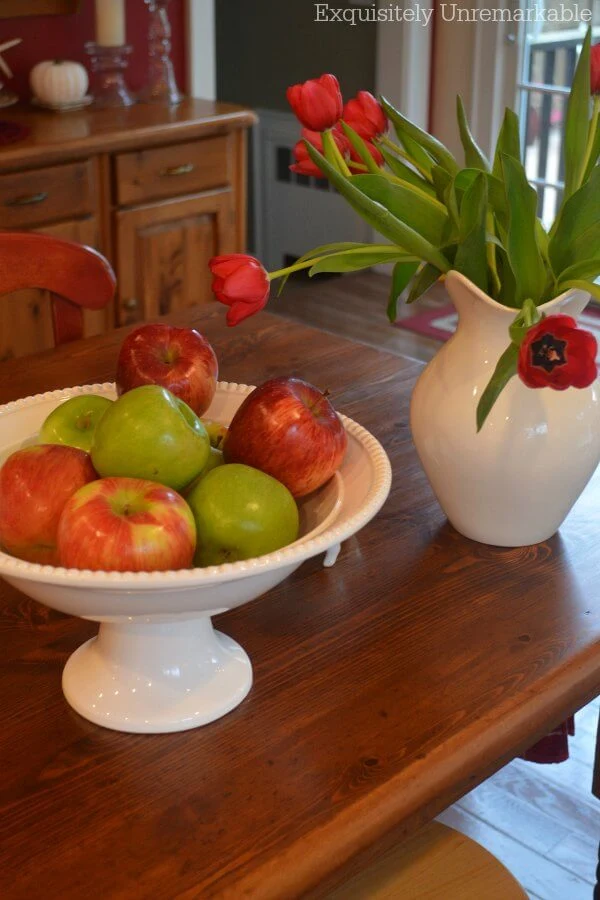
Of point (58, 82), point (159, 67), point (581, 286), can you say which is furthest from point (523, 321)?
point (159, 67)

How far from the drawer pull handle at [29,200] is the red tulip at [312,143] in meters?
1.77

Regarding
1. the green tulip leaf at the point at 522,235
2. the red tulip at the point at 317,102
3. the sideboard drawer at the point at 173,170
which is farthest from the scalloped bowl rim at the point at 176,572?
the sideboard drawer at the point at 173,170

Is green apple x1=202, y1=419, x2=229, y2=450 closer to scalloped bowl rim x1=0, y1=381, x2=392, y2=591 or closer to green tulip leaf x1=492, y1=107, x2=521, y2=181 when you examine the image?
scalloped bowl rim x1=0, y1=381, x2=392, y2=591

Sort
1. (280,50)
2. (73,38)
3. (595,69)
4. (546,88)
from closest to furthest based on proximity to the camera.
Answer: (595,69) < (73,38) < (546,88) < (280,50)

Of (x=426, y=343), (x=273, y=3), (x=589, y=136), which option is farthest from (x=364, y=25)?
(x=589, y=136)

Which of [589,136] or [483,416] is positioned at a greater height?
[589,136]

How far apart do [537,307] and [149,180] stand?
7.17 ft

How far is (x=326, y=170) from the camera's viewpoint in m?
1.00

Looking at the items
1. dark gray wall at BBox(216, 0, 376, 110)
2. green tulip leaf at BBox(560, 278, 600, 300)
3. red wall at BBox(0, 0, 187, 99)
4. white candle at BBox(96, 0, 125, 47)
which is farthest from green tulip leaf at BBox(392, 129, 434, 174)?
dark gray wall at BBox(216, 0, 376, 110)

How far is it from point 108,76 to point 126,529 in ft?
8.77

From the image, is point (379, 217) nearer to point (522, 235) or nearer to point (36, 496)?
point (522, 235)

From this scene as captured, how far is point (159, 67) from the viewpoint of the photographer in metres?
3.26

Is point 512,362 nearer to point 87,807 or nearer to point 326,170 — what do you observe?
point 326,170

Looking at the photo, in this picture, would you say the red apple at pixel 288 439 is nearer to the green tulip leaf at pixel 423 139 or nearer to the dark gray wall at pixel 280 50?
the green tulip leaf at pixel 423 139
